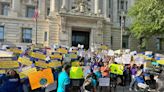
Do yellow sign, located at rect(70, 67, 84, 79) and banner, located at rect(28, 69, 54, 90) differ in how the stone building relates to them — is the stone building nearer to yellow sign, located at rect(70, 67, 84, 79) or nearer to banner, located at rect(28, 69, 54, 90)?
yellow sign, located at rect(70, 67, 84, 79)

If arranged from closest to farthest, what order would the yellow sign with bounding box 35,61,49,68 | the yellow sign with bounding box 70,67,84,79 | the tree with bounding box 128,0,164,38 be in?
1. the yellow sign with bounding box 70,67,84,79
2. the yellow sign with bounding box 35,61,49,68
3. the tree with bounding box 128,0,164,38

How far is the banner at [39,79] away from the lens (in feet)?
37.4

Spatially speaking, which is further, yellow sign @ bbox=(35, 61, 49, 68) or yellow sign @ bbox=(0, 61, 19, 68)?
yellow sign @ bbox=(35, 61, 49, 68)

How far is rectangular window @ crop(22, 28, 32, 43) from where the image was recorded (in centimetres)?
4491

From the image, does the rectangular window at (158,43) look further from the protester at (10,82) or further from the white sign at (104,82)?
the protester at (10,82)

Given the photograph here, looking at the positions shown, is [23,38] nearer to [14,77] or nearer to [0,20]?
[0,20]

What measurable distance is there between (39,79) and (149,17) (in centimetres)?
2532

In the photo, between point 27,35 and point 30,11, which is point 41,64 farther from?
point 30,11

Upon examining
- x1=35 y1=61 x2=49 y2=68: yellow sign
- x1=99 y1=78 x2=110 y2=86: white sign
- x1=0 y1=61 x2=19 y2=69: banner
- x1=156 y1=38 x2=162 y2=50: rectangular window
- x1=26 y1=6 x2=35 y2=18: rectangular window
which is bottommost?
x1=99 y1=78 x2=110 y2=86: white sign

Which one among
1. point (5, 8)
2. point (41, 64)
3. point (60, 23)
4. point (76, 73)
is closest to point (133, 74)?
point (76, 73)

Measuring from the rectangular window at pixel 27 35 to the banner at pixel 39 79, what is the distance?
34.0m

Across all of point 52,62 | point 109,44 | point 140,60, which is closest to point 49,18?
point 109,44

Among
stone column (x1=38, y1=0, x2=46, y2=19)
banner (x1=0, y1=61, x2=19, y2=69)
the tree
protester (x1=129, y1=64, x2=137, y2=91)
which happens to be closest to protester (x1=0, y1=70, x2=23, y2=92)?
banner (x1=0, y1=61, x2=19, y2=69)

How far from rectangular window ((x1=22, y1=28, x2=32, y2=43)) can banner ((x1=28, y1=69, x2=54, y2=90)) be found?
34.0 m
